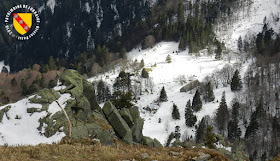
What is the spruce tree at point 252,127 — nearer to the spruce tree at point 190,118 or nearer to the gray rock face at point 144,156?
the spruce tree at point 190,118

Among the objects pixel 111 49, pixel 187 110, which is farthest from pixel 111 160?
pixel 111 49

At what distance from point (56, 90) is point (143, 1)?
173 m

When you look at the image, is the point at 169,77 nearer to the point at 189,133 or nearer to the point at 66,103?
the point at 189,133

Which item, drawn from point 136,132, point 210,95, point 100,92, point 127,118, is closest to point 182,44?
point 210,95

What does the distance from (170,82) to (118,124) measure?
68306 millimetres

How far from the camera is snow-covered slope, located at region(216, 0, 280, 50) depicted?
122062 millimetres

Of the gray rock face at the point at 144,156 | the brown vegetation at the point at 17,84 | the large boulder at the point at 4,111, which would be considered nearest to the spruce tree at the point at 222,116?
the large boulder at the point at 4,111

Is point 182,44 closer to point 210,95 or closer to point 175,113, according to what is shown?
point 210,95

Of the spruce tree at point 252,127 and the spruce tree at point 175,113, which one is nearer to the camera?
the spruce tree at point 252,127

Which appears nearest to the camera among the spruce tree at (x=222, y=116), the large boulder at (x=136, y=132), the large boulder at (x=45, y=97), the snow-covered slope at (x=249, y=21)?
the large boulder at (x=45, y=97)

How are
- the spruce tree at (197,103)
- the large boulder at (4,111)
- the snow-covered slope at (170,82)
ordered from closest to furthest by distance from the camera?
the large boulder at (4,111) < the snow-covered slope at (170,82) < the spruce tree at (197,103)

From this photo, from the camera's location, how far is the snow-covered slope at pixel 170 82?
68.7 metres

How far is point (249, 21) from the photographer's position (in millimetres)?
130375

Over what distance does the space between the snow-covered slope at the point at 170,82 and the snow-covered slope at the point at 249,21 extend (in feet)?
81.1
